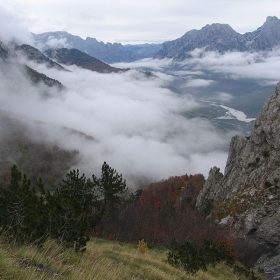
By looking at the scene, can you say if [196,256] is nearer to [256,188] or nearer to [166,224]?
[256,188]

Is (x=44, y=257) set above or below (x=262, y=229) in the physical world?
above

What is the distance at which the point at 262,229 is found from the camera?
6294 cm

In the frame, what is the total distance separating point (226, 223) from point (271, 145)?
17.7 m

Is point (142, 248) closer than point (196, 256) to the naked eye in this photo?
No

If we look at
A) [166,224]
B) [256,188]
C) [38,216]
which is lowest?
[166,224]

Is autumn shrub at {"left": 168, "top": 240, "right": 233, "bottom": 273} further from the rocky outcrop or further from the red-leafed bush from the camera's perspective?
the red-leafed bush

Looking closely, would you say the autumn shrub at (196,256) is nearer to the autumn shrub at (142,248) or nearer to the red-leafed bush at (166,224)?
the autumn shrub at (142,248)

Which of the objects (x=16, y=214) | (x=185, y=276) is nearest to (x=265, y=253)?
(x=185, y=276)

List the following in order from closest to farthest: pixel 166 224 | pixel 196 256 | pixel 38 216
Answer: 1. pixel 38 216
2. pixel 196 256
3. pixel 166 224

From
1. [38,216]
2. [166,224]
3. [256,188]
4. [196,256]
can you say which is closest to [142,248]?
[196,256]

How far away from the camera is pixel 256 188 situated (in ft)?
238

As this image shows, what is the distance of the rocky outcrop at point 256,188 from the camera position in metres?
61.9

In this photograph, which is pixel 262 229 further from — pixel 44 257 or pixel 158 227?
pixel 44 257

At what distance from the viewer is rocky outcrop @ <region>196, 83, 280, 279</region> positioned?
61.9 m
